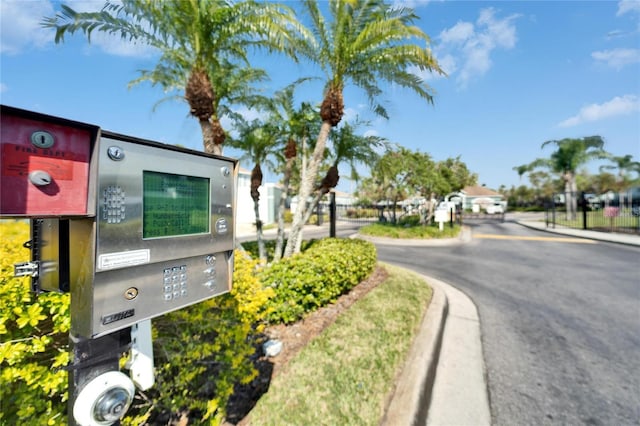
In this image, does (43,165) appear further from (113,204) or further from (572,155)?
(572,155)

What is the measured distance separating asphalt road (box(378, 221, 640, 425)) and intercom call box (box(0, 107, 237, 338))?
3.13 meters

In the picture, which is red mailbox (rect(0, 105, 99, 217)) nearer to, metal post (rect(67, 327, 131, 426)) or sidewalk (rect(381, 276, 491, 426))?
metal post (rect(67, 327, 131, 426))

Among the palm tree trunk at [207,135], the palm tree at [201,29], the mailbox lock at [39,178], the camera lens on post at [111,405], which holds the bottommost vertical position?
the camera lens on post at [111,405]

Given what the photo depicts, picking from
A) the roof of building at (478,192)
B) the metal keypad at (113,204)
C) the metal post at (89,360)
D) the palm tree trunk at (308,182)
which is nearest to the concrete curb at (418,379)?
the metal post at (89,360)

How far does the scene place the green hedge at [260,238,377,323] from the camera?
3.93 metres

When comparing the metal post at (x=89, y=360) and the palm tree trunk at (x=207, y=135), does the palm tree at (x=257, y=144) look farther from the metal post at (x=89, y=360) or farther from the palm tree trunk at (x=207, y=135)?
the metal post at (x=89, y=360)

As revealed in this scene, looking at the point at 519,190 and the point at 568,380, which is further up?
the point at 519,190

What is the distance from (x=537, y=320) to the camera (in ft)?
14.8

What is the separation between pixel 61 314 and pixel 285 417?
1.85m

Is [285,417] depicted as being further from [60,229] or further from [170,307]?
[60,229]

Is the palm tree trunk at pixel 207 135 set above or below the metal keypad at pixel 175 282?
above

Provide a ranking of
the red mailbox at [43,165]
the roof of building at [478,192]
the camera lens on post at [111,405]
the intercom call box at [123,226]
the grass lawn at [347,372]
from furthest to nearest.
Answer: the roof of building at [478,192] < the grass lawn at [347,372] < the camera lens on post at [111,405] < the intercom call box at [123,226] < the red mailbox at [43,165]

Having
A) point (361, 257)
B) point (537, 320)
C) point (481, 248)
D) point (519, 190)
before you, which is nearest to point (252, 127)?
point (361, 257)

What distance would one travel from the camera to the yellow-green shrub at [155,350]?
1371 millimetres
